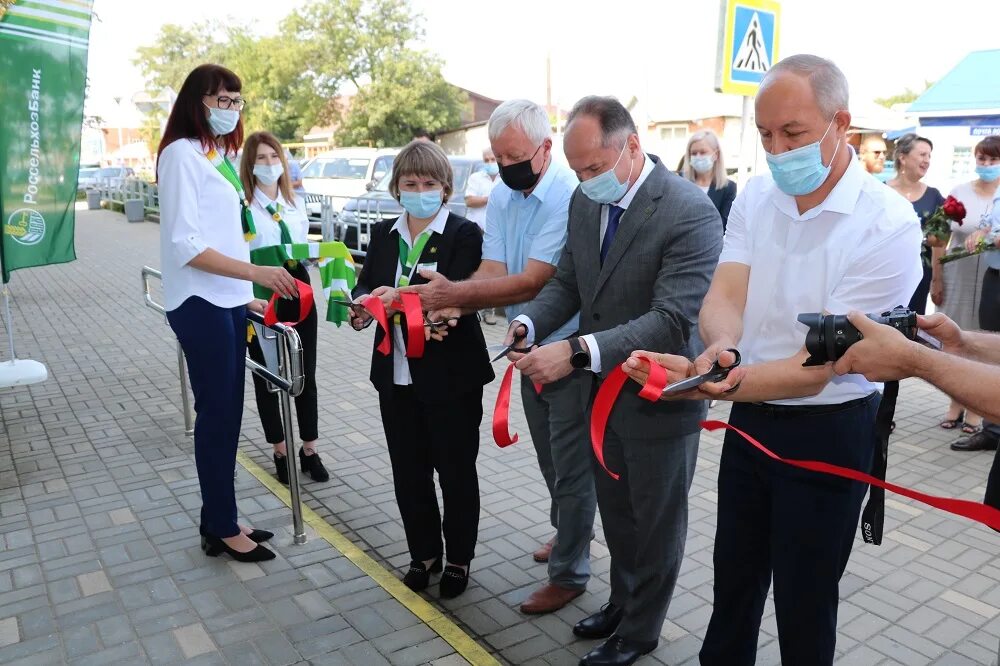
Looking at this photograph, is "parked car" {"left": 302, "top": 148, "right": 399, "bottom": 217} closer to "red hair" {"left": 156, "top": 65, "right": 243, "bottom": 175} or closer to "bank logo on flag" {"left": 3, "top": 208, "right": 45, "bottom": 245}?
"bank logo on flag" {"left": 3, "top": 208, "right": 45, "bottom": 245}

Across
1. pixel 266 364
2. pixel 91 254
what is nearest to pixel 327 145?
pixel 91 254

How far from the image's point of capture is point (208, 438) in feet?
12.2

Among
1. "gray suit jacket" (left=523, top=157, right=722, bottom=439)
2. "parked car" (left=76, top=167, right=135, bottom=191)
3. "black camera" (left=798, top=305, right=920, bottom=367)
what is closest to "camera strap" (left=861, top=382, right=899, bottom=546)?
"black camera" (left=798, top=305, right=920, bottom=367)

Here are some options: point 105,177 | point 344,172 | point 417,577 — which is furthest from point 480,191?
point 105,177

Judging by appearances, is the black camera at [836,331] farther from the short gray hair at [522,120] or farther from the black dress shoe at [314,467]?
the black dress shoe at [314,467]

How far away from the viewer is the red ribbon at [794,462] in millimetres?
1836

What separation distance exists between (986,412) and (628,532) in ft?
5.39

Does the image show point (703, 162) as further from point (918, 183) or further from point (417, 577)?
point (417, 577)

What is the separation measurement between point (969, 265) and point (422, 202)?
166 inches

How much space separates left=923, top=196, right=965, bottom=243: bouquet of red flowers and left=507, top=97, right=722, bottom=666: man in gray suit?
357 centimetres

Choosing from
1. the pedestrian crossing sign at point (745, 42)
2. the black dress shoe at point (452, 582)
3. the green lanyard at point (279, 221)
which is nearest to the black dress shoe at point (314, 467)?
the green lanyard at point (279, 221)

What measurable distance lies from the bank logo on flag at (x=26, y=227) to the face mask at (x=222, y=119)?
2.87 metres

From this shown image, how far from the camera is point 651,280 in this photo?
9.02 ft

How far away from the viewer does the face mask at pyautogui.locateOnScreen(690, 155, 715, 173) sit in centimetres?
667
